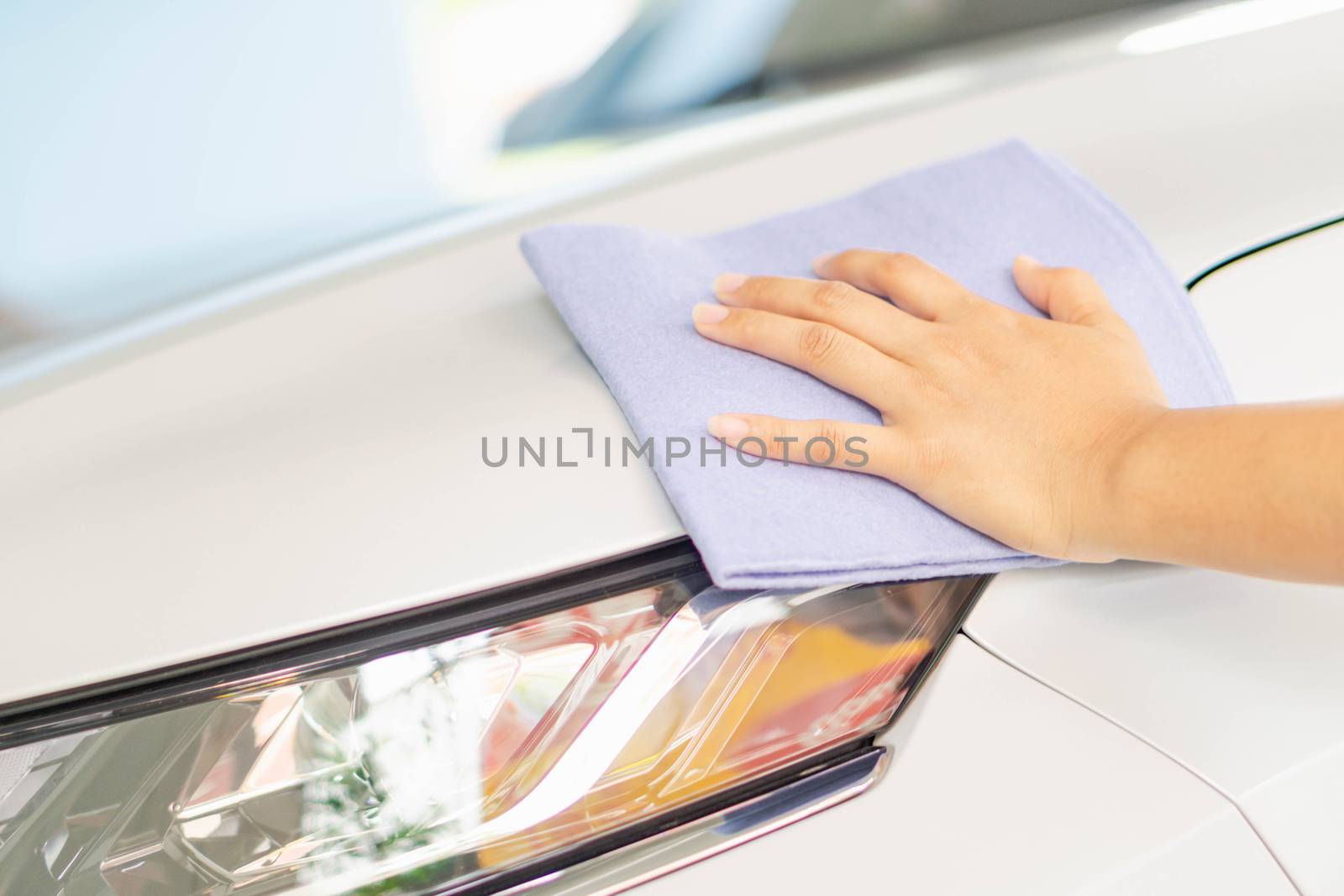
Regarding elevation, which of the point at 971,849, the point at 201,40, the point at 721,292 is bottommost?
the point at 971,849

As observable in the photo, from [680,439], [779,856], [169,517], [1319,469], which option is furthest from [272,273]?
[1319,469]

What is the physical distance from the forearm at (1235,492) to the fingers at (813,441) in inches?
4.6

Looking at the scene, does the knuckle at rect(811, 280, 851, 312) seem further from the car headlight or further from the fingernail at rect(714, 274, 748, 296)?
the car headlight

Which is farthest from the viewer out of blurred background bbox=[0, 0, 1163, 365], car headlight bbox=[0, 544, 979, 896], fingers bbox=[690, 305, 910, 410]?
blurred background bbox=[0, 0, 1163, 365]

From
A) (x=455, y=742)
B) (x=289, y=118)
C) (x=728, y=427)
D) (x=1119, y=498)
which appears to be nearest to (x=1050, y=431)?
(x=1119, y=498)

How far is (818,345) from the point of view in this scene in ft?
1.79

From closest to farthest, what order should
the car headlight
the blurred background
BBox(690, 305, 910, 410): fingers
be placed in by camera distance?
the car headlight < BBox(690, 305, 910, 410): fingers < the blurred background

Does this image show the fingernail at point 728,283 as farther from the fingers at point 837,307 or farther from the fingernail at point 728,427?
the fingernail at point 728,427

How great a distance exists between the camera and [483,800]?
0.45 meters

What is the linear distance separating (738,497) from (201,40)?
0.51 meters

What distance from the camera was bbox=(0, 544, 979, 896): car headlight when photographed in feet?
1.44

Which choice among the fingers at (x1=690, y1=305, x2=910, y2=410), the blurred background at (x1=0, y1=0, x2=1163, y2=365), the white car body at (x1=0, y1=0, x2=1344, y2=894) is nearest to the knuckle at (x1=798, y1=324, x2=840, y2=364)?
the fingers at (x1=690, y1=305, x2=910, y2=410)

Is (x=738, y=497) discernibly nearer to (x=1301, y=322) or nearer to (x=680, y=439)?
(x=680, y=439)

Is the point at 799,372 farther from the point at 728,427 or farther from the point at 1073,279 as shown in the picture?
the point at 1073,279
